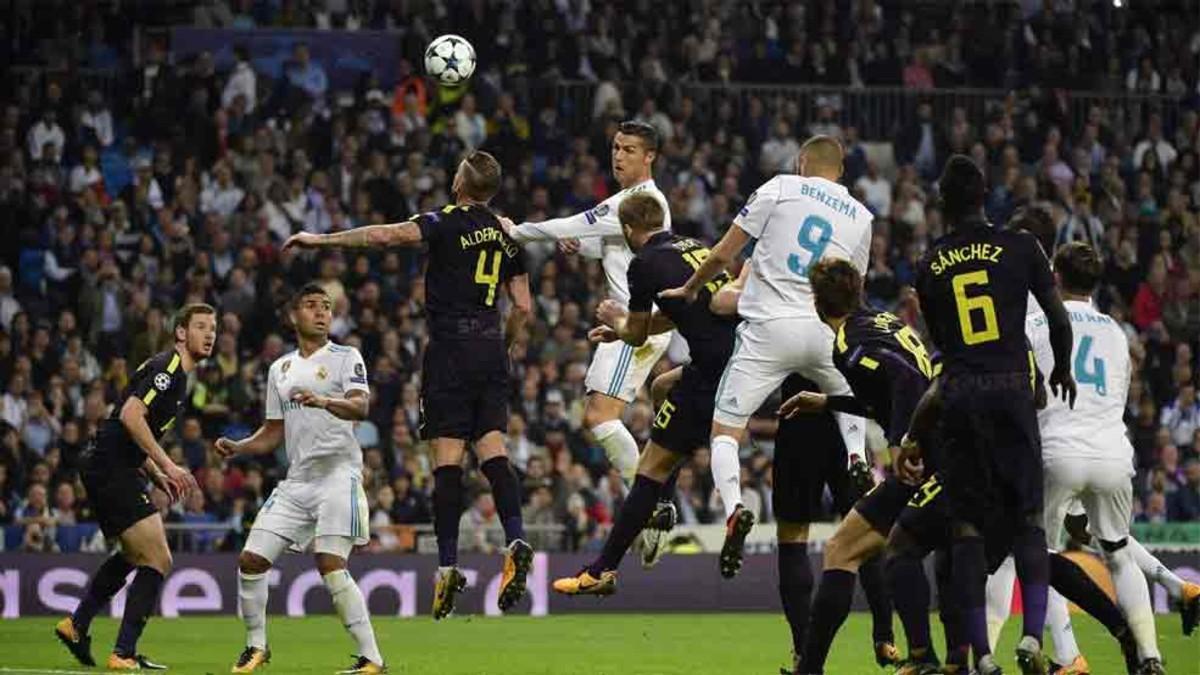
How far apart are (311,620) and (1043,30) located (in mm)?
15664

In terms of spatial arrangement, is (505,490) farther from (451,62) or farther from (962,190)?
(451,62)

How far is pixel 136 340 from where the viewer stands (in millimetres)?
22438

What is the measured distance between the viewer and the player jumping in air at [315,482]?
1299 centimetres

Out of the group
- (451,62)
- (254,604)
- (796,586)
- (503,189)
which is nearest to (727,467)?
(796,586)

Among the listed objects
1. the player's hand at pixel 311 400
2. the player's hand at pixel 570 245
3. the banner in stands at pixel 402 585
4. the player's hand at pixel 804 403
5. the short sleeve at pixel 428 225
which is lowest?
the banner in stands at pixel 402 585

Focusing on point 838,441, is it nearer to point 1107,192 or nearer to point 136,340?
point 136,340

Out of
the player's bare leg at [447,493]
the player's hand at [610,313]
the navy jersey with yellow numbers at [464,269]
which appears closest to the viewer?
the player's hand at [610,313]

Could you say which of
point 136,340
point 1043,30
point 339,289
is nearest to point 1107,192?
point 1043,30

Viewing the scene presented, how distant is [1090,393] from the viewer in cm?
1175

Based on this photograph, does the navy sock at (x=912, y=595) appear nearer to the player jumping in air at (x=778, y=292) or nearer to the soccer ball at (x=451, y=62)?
the player jumping in air at (x=778, y=292)

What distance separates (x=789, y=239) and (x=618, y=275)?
2.53 metres

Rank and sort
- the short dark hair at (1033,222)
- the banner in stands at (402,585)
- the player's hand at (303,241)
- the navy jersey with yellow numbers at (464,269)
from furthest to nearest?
the banner in stands at (402,585) → the navy jersey with yellow numbers at (464,269) → the player's hand at (303,241) → the short dark hair at (1033,222)

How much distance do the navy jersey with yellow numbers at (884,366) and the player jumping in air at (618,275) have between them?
200 cm

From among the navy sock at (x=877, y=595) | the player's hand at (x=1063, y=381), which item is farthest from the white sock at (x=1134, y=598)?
the player's hand at (x=1063, y=381)
